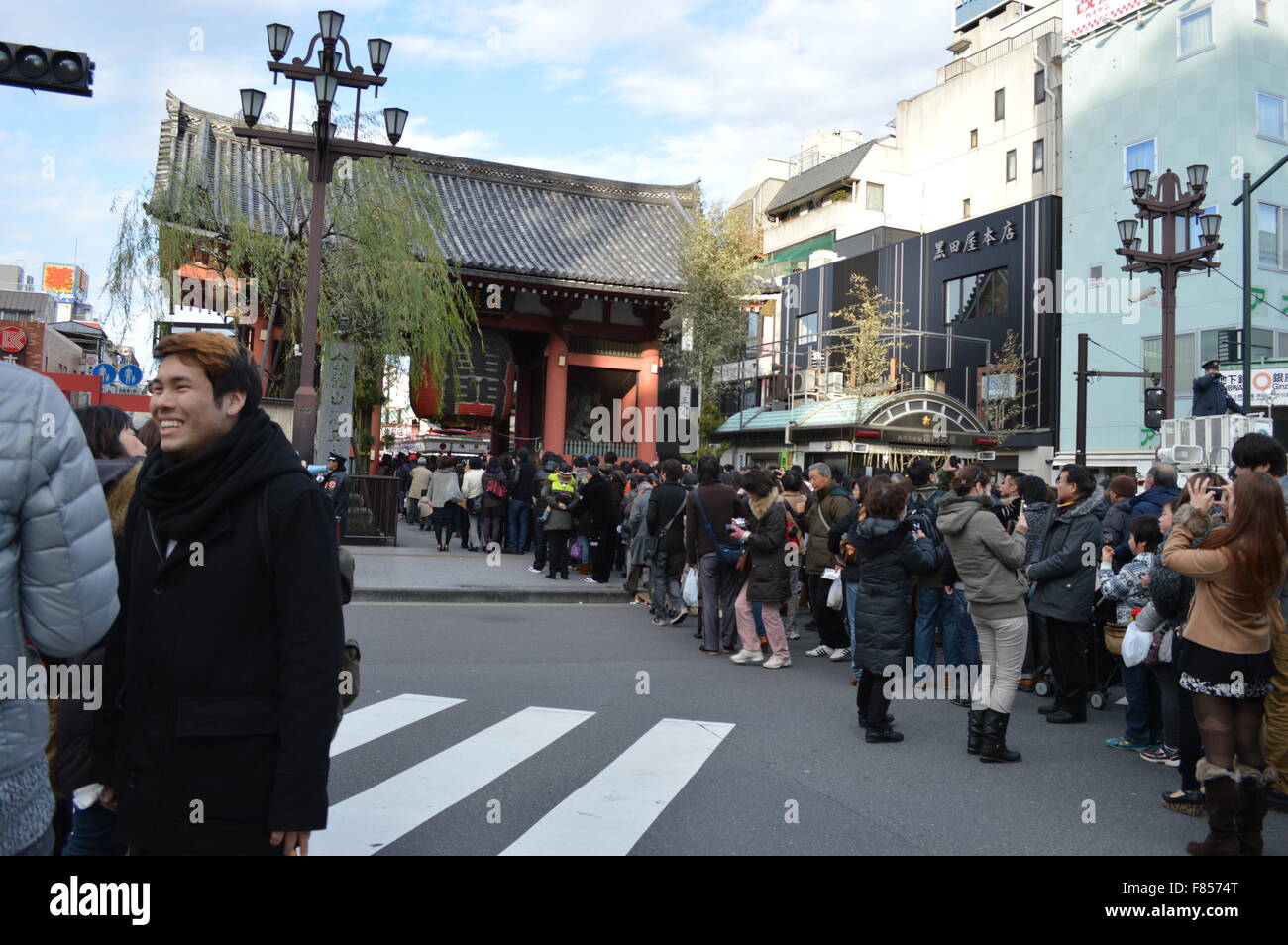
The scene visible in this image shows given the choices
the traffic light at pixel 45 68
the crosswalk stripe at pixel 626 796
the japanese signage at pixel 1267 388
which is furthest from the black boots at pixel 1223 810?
the japanese signage at pixel 1267 388

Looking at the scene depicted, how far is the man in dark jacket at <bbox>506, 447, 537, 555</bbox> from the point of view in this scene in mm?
17203

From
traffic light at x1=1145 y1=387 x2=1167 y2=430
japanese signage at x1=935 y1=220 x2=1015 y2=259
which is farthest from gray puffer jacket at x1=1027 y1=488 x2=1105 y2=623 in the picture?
japanese signage at x1=935 y1=220 x2=1015 y2=259

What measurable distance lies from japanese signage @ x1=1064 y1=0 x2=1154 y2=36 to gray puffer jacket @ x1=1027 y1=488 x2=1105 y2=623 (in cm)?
→ 2895

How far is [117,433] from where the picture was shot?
3.79m

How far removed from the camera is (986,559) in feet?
21.4

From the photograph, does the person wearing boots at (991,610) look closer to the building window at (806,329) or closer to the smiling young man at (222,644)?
the smiling young man at (222,644)

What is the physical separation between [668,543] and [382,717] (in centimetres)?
546

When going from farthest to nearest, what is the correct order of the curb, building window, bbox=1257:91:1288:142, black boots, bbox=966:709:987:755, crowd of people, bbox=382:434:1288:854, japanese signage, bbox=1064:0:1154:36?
1. japanese signage, bbox=1064:0:1154:36
2. building window, bbox=1257:91:1288:142
3. the curb
4. black boots, bbox=966:709:987:755
5. crowd of people, bbox=382:434:1288:854

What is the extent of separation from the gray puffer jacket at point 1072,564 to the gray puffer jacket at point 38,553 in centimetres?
668

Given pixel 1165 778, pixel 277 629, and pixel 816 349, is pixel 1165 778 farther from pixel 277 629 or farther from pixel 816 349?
pixel 816 349

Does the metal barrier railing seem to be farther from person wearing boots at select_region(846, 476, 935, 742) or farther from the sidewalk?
person wearing boots at select_region(846, 476, 935, 742)
